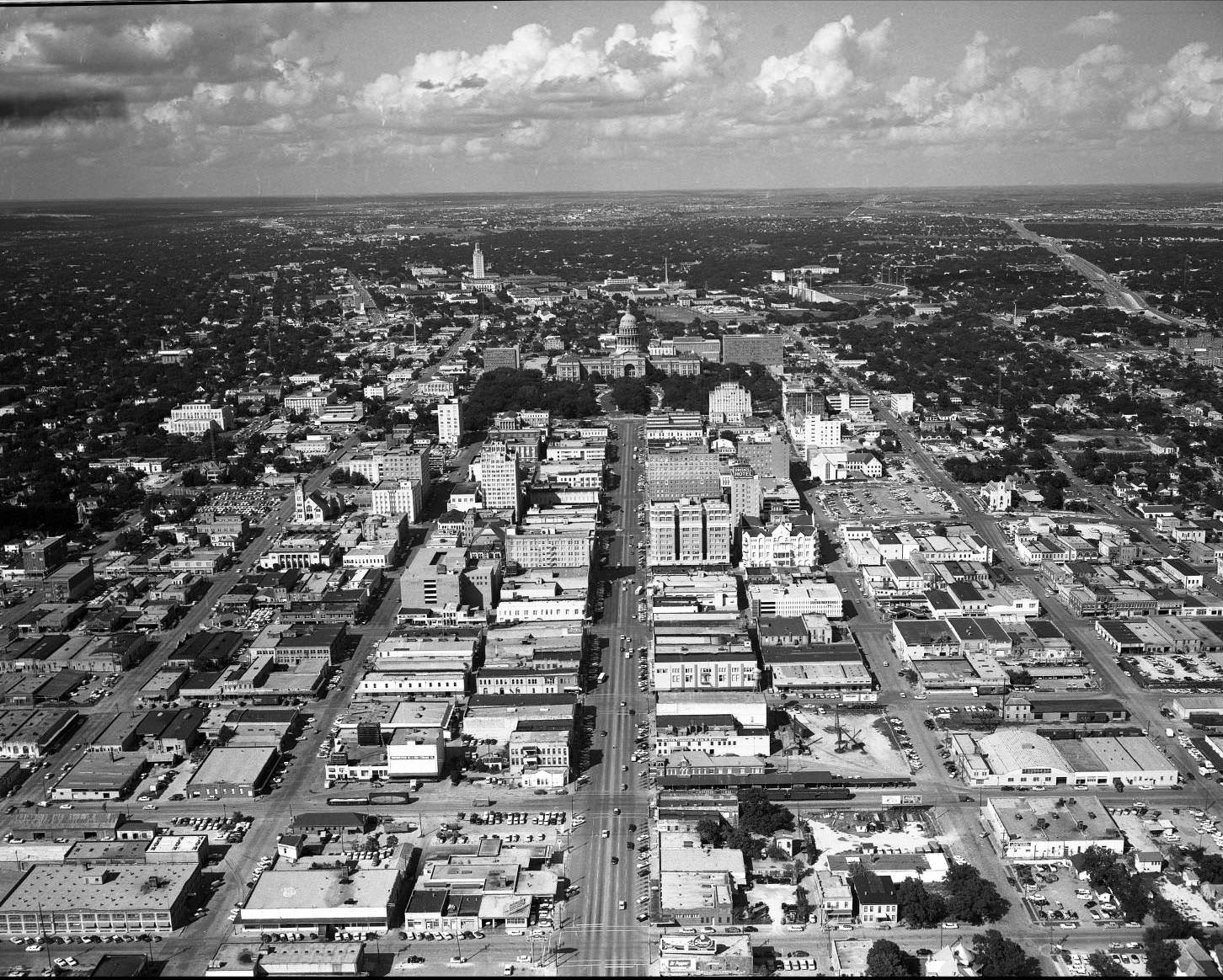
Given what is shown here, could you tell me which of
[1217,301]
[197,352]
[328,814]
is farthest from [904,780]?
[1217,301]

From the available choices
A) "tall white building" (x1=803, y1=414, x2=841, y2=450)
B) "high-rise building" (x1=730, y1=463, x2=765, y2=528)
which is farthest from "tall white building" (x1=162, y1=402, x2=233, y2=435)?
"high-rise building" (x1=730, y1=463, x2=765, y2=528)

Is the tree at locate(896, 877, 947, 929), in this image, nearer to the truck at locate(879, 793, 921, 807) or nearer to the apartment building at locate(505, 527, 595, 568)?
the truck at locate(879, 793, 921, 807)

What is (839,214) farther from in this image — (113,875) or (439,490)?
(113,875)

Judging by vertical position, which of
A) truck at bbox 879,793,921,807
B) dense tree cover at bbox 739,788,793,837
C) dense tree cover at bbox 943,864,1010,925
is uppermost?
dense tree cover at bbox 943,864,1010,925

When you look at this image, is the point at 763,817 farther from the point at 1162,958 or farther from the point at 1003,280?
the point at 1003,280

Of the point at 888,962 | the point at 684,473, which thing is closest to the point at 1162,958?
the point at 888,962

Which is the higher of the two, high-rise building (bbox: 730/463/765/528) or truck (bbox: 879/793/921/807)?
high-rise building (bbox: 730/463/765/528)
